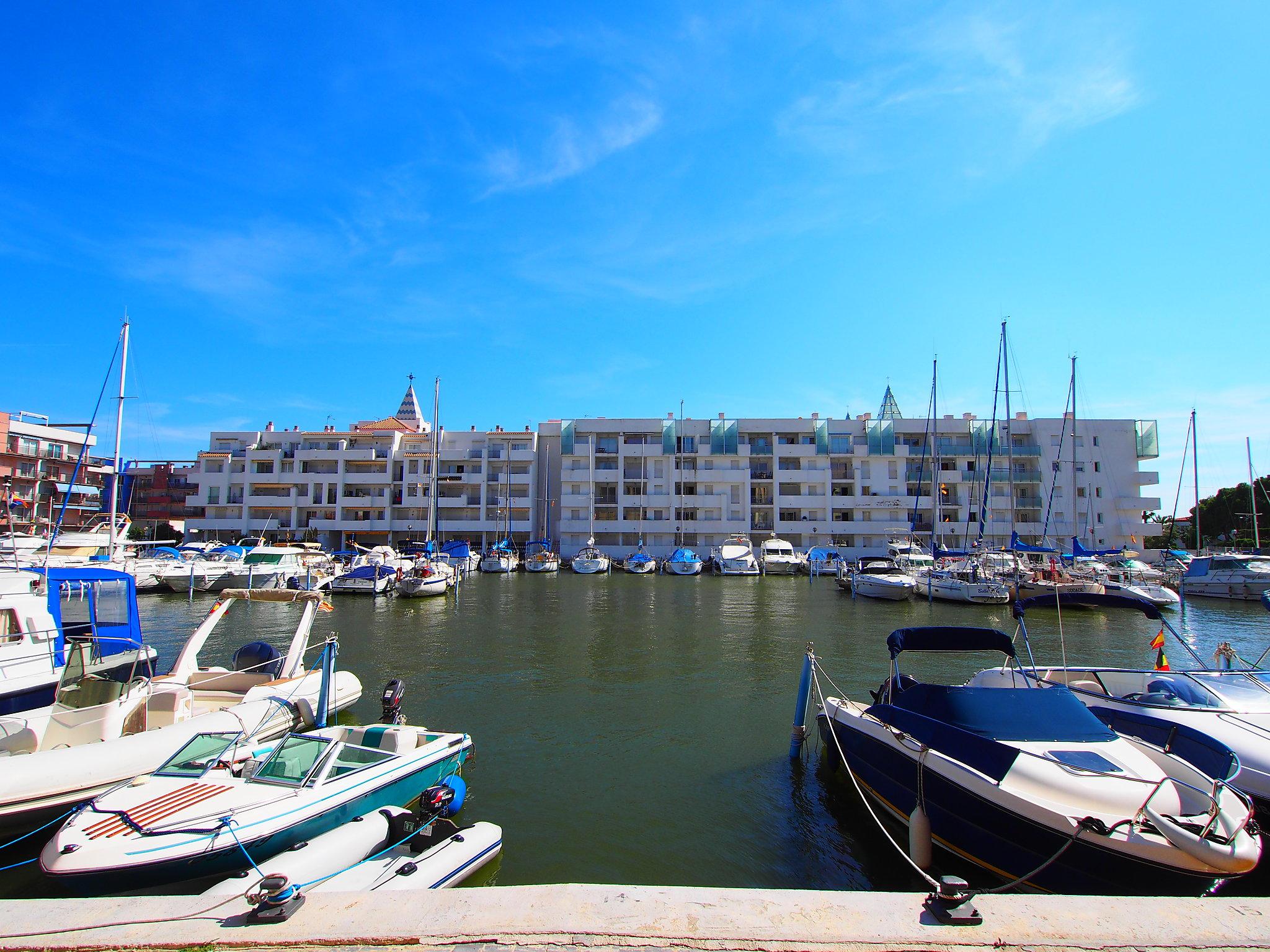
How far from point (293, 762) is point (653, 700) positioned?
9519mm

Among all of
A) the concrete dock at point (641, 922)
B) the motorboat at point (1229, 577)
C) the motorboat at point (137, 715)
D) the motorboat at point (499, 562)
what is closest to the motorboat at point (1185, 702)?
the concrete dock at point (641, 922)

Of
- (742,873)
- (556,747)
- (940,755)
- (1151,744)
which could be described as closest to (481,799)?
(556,747)

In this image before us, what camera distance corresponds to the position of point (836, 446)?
241 ft

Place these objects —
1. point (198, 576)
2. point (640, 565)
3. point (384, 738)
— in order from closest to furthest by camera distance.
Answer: point (384, 738) < point (198, 576) < point (640, 565)

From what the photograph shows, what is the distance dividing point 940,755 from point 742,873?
2.83 m

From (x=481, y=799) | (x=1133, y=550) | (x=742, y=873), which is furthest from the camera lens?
(x=1133, y=550)

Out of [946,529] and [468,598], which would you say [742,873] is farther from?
[946,529]

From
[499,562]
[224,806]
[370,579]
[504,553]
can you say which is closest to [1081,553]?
[499,562]

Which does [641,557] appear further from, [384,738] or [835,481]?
[384,738]

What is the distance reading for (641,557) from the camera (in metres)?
63.2

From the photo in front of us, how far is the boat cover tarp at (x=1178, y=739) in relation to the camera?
8.52m

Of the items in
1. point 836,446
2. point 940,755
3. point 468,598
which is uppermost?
point 836,446

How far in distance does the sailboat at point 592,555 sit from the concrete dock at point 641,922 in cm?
5601

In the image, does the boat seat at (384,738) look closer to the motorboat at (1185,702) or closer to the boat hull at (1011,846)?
the boat hull at (1011,846)
